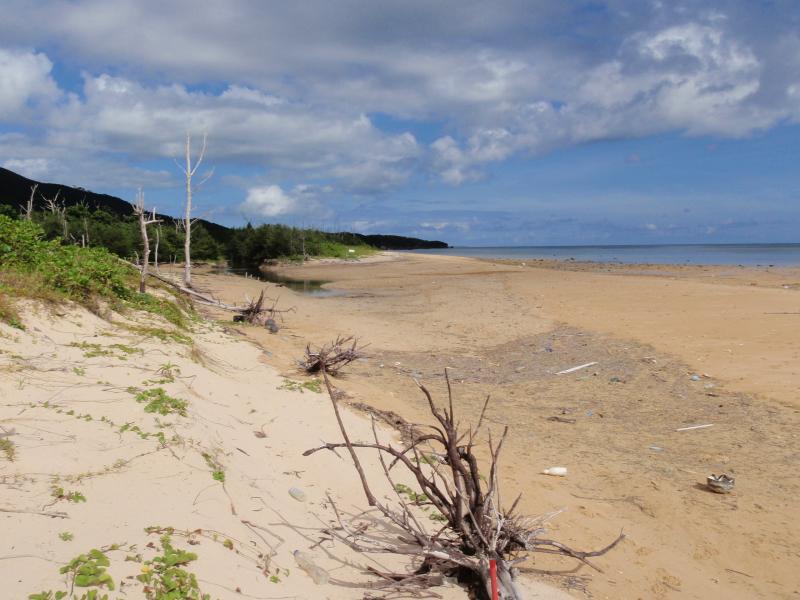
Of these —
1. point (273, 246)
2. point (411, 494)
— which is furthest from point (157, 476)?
point (273, 246)

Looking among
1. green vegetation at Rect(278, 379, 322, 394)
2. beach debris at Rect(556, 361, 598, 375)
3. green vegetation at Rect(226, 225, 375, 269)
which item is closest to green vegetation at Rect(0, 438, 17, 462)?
green vegetation at Rect(278, 379, 322, 394)

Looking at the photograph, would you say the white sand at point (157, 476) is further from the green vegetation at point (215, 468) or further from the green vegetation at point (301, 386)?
the green vegetation at point (301, 386)

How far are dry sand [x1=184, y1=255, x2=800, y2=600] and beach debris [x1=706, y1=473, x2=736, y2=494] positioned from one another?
0.21 feet

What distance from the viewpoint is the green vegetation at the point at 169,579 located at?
2551 millimetres


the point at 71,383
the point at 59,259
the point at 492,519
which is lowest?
the point at 492,519

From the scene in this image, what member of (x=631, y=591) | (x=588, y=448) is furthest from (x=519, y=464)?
(x=631, y=591)

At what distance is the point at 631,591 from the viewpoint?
395 cm

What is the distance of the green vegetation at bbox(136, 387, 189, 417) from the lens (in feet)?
15.8

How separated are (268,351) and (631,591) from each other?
328 inches

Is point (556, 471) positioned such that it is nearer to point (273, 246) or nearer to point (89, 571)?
point (89, 571)

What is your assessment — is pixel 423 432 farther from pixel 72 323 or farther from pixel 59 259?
pixel 59 259

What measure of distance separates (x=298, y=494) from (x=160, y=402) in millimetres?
1572

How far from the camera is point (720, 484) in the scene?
17.8 feet

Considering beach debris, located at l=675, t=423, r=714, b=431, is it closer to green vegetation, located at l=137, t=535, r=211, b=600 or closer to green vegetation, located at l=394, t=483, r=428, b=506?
green vegetation, located at l=394, t=483, r=428, b=506
